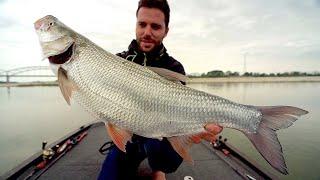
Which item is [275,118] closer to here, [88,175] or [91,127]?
[88,175]

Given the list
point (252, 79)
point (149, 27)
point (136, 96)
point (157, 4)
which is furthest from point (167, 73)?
point (252, 79)

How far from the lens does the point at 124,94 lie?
10.4 feet

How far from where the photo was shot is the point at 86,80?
3.16 m

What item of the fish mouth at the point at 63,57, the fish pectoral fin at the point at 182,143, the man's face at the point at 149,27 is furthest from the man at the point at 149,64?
the fish mouth at the point at 63,57

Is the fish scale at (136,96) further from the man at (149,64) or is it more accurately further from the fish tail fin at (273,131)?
the man at (149,64)

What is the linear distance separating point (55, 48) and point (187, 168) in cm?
365

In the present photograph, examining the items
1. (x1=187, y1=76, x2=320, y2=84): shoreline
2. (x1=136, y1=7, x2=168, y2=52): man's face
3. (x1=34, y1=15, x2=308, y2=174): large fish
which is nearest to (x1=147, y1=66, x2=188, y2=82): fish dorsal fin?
(x1=34, y1=15, x2=308, y2=174): large fish

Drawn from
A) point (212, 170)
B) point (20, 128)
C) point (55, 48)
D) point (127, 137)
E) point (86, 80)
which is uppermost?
point (55, 48)

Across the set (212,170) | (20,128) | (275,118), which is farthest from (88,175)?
(20,128)

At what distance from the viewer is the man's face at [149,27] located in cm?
418

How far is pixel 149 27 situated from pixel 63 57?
1438 mm

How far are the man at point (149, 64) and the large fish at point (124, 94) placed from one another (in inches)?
45.8

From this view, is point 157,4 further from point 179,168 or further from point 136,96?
point 179,168

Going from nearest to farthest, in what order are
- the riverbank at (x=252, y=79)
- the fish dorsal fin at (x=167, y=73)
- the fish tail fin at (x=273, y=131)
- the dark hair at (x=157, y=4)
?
the fish tail fin at (x=273, y=131) < the fish dorsal fin at (x=167, y=73) < the dark hair at (x=157, y=4) < the riverbank at (x=252, y=79)
